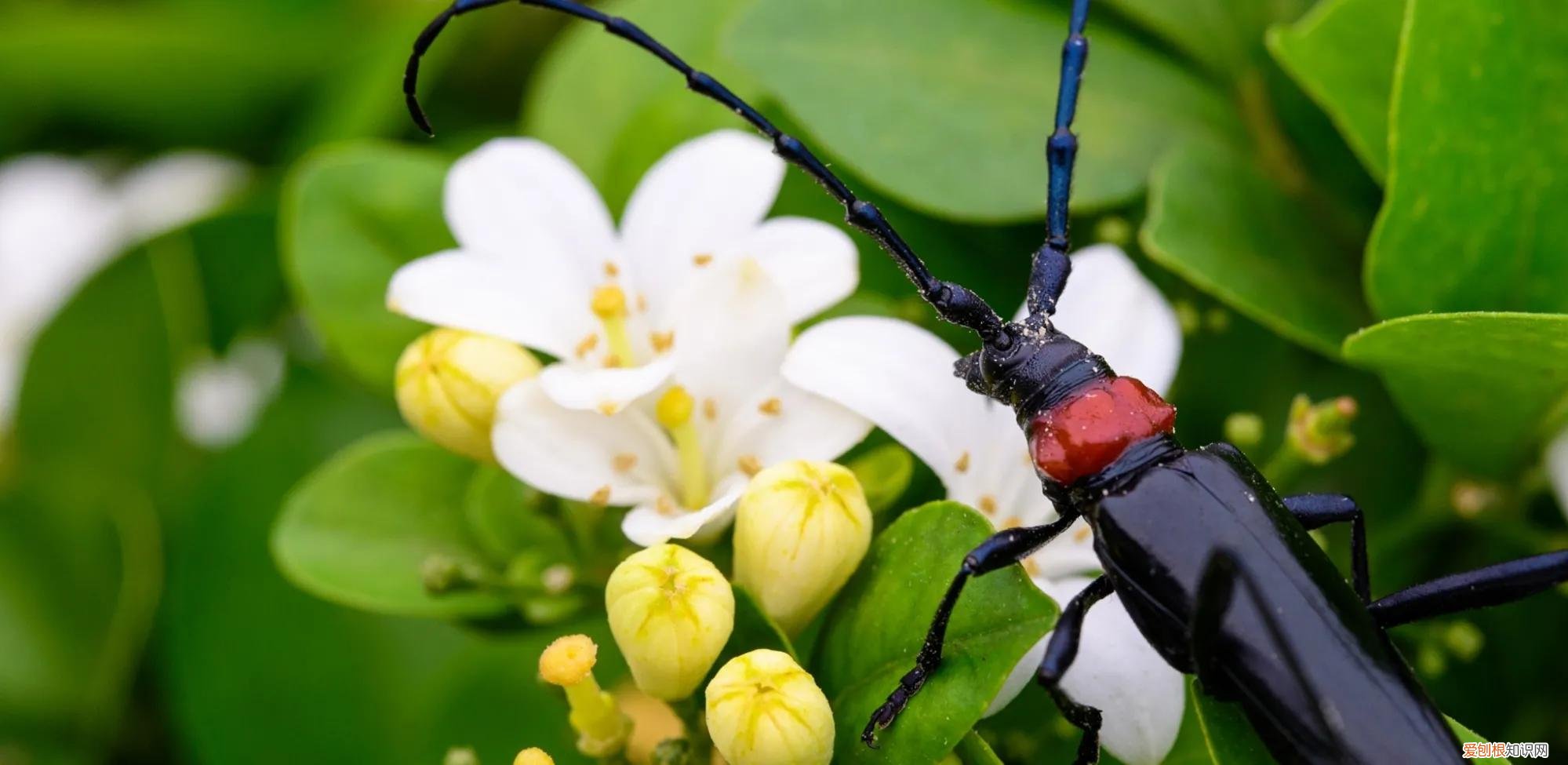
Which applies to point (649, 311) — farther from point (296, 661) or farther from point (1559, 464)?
point (1559, 464)

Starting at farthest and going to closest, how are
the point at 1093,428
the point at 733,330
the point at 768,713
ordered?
1. the point at 733,330
2. the point at 1093,428
3. the point at 768,713

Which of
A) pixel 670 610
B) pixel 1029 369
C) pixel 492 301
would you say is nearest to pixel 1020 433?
pixel 1029 369

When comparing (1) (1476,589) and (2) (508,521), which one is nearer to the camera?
(1) (1476,589)

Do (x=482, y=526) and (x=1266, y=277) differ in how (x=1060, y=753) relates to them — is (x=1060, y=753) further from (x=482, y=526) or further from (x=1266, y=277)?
(x=482, y=526)

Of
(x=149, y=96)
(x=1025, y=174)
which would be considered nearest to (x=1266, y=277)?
(x=1025, y=174)

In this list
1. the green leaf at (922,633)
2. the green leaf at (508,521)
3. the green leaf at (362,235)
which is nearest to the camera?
the green leaf at (922,633)

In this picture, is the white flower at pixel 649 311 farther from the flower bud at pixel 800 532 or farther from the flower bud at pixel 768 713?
the flower bud at pixel 768 713

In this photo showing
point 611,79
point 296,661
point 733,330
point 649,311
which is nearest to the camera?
point 733,330

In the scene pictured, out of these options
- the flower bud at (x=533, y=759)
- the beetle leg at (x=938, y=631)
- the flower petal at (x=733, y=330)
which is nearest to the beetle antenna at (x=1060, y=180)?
the flower petal at (x=733, y=330)
